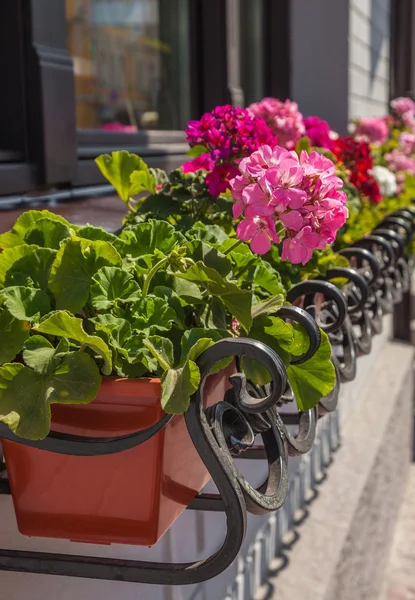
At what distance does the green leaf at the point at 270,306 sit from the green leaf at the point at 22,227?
0.76 ft

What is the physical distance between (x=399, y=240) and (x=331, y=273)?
53 cm

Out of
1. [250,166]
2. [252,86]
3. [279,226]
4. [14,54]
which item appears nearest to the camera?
[250,166]

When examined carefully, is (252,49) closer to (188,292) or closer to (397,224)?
(397,224)

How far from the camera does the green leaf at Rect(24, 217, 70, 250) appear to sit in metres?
0.84

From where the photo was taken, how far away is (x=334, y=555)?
233cm

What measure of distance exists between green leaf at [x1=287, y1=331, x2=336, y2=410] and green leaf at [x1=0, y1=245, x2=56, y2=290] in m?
0.28

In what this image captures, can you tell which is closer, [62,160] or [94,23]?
[62,160]

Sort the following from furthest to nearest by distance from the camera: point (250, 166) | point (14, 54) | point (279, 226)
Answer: point (14, 54), point (279, 226), point (250, 166)

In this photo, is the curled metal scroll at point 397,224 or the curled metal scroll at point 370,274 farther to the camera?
the curled metal scroll at point 397,224

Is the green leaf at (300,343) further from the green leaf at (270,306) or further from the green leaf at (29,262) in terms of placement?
the green leaf at (29,262)

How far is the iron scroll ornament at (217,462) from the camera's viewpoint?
706 mm

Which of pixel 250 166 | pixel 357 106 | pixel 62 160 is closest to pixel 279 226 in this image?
pixel 250 166

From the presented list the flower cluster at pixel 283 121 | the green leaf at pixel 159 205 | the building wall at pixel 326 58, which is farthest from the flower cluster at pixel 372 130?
the green leaf at pixel 159 205

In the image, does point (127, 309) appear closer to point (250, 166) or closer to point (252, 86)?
point (250, 166)
